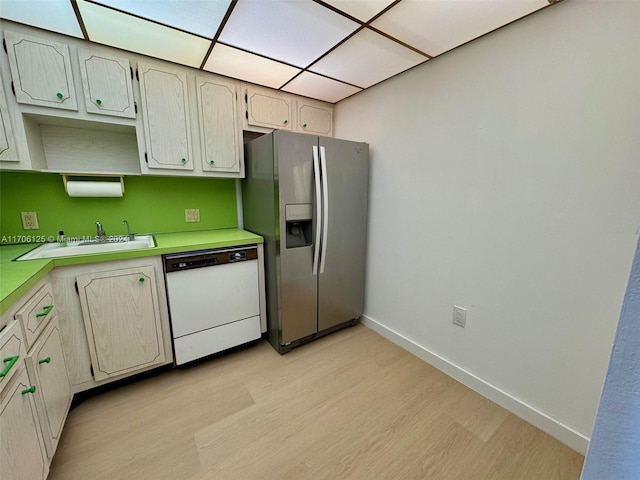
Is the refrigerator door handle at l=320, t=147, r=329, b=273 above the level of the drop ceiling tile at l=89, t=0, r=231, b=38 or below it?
below

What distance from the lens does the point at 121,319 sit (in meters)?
1.56

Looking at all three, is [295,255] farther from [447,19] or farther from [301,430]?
[447,19]

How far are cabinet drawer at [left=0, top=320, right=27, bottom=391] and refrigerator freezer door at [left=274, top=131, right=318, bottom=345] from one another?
126 cm

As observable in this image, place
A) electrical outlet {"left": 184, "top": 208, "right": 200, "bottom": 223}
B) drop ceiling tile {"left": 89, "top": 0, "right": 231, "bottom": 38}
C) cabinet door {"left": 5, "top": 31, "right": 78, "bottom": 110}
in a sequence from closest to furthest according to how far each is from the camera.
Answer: drop ceiling tile {"left": 89, "top": 0, "right": 231, "bottom": 38} < cabinet door {"left": 5, "top": 31, "right": 78, "bottom": 110} < electrical outlet {"left": 184, "top": 208, "right": 200, "bottom": 223}

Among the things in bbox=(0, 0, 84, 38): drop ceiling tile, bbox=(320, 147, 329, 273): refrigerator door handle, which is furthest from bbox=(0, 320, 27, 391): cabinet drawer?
bbox=(320, 147, 329, 273): refrigerator door handle

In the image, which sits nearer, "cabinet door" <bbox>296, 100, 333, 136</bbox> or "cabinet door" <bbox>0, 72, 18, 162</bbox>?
"cabinet door" <bbox>0, 72, 18, 162</bbox>

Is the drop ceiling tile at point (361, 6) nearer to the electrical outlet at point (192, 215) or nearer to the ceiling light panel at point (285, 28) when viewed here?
the ceiling light panel at point (285, 28)

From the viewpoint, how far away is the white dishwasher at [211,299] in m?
1.72

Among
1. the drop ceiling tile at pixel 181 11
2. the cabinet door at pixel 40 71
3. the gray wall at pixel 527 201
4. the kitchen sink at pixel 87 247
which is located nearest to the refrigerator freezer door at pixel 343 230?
the gray wall at pixel 527 201

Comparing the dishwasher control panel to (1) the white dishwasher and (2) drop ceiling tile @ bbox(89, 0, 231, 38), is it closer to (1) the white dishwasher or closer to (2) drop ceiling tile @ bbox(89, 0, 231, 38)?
(1) the white dishwasher

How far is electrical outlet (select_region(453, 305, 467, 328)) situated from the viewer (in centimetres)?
172

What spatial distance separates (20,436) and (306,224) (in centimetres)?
169

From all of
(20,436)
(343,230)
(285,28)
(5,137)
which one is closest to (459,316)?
(343,230)

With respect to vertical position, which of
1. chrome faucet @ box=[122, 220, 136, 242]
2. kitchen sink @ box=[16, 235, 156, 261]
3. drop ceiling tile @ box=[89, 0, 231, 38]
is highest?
drop ceiling tile @ box=[89, 0, 231, 38]
